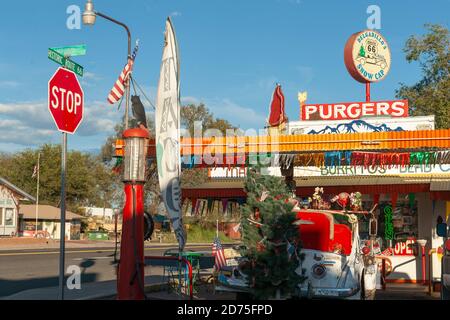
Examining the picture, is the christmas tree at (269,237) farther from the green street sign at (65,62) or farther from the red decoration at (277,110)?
the red decoration at (277,110)

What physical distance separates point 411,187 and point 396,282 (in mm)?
2896

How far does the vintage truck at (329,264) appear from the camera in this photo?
34.7ft

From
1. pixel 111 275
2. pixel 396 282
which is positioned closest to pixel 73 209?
pixel 111 275

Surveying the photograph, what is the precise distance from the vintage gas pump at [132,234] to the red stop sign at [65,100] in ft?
3.27

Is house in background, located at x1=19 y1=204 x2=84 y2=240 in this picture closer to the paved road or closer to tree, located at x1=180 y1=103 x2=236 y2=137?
tree, located at x1=180 y1=103 x2=236 y2=137

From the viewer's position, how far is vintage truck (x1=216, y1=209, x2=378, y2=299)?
10.6 meters

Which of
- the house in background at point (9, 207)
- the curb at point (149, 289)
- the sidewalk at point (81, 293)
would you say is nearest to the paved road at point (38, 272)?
the sidewalk at point (81, 293)

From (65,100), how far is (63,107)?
0.34 feet

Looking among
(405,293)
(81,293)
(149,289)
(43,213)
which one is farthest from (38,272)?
(43,213)

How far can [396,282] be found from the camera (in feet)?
57.0

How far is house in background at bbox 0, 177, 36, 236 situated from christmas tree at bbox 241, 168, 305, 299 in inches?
1861

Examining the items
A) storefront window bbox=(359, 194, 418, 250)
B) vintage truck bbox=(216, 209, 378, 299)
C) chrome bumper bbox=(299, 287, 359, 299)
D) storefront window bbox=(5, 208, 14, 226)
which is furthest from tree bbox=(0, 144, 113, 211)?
chrome bumper bbox=(299, 287, 359, 299)
